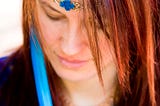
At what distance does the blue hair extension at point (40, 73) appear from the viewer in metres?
0.85

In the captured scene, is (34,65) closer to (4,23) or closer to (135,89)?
(135,89)

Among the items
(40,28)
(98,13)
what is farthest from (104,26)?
(40,28)

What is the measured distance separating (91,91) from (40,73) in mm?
128

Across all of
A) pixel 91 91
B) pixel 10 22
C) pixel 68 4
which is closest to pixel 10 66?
pixel 91 91

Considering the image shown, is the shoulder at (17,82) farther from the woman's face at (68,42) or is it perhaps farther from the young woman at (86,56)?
the woman's face at (68,42)

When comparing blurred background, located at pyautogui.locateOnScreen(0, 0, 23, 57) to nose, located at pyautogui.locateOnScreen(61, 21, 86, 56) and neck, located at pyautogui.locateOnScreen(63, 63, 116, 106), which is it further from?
nose, located at pyautogui.locateOnScreen(61, 21, 86, 56)

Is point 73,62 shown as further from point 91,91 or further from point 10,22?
point 10,22

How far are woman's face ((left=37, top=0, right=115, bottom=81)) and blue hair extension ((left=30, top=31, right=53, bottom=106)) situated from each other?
1.8 inches

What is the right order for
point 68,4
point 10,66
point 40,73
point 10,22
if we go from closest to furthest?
point 68,4, point 40,73, point 10,66, point 10,22

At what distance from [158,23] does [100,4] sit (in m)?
0.17

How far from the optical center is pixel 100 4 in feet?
2.13

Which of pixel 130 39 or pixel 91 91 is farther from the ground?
pixel 130 39

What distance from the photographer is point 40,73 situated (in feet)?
2.83

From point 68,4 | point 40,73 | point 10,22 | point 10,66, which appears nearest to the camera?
point 68,4
